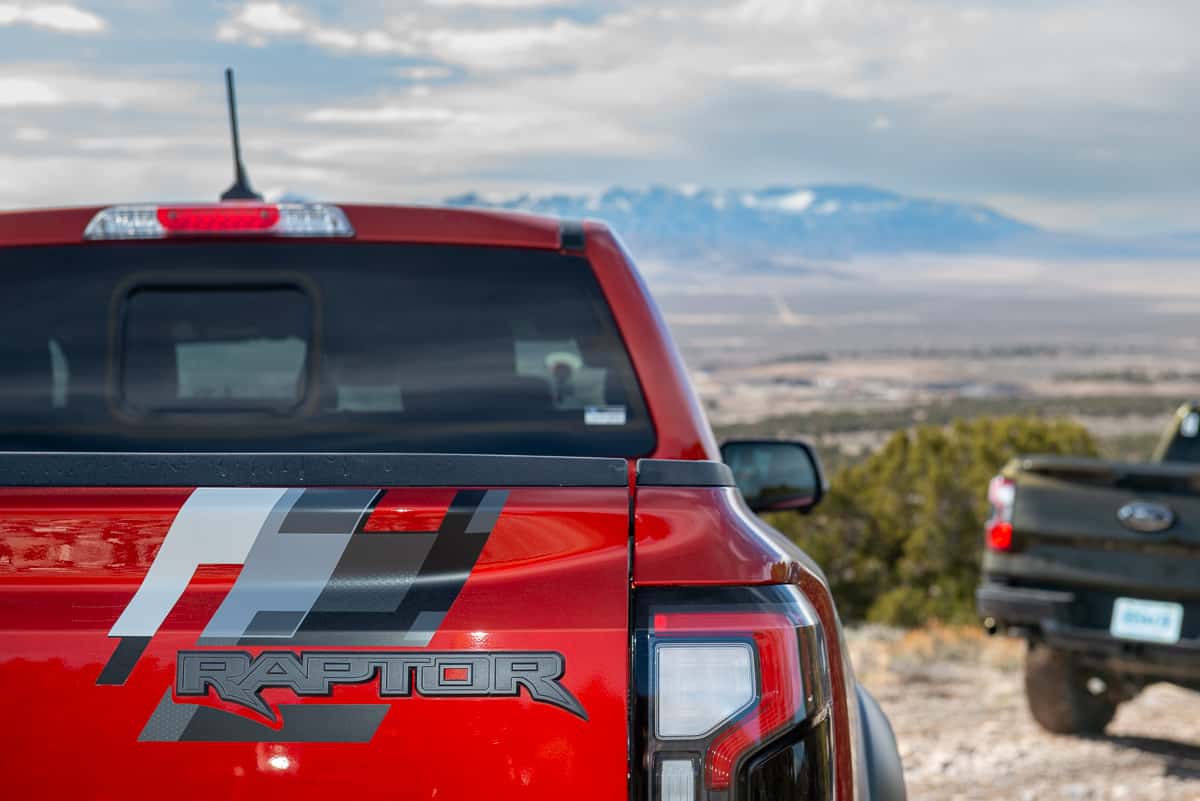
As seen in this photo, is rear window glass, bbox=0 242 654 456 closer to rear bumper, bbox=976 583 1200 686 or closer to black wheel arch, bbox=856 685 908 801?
black wheel arch, bbox=856 685 908 801

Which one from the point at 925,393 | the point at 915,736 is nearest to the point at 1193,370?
the point at 925,393

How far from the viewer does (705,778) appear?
1.69 metres

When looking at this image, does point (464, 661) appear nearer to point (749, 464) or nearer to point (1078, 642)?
point (749, 464)

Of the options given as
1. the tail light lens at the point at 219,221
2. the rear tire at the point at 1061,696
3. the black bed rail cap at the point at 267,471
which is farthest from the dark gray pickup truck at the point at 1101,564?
the black bed rail cap at the point at 267,471

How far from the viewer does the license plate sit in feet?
21.5

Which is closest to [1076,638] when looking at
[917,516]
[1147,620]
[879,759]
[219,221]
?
[1147,620]

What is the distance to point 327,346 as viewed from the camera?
9.39ft

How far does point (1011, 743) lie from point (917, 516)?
18.6 m

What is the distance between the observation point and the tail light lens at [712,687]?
169cm

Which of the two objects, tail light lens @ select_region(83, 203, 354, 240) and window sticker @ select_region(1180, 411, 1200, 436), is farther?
window sticker @ select_region(1180, 411, 1200, 436)

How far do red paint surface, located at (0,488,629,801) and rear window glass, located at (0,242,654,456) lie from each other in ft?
2.85

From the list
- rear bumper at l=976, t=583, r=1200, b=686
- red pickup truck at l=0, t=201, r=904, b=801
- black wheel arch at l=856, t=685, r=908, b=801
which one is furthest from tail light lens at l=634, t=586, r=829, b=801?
rear bumper at l=976, t=583, r=1200, b=686

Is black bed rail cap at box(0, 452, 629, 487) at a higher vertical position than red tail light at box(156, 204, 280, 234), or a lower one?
lower

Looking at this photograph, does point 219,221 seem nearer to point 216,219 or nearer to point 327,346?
point 216,219
